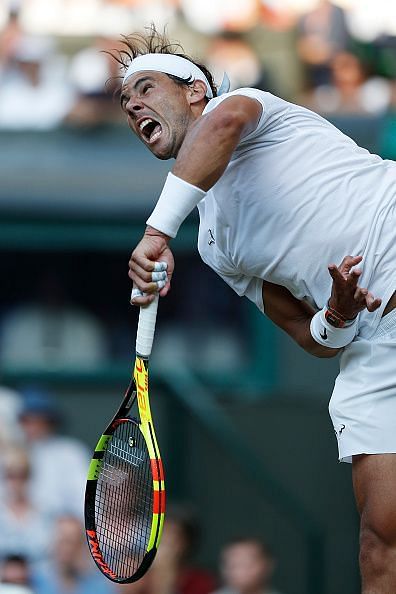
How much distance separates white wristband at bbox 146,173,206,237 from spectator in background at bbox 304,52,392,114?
635 cm

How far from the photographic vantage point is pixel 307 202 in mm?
4082

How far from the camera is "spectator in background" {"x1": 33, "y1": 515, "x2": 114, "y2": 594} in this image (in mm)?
7062

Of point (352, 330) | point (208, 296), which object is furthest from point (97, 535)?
point (208, 296)

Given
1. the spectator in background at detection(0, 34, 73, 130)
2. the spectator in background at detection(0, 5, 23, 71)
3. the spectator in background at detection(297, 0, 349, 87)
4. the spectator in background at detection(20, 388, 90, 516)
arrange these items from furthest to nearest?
the spectator in background at detection(297, 0, 349, 87) → the spectator in background at detection(0, 5, 23, 71) → the spectator in background at detection(0, 34, 73, 130) → the spectator in background at detection(20, 388, 90, 516)

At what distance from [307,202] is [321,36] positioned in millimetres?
7163

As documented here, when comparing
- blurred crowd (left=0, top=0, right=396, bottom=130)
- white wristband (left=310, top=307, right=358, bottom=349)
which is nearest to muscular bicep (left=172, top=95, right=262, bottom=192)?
white wristband (left=310, top=307, right=358, bottom=349)

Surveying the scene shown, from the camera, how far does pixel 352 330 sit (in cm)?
417

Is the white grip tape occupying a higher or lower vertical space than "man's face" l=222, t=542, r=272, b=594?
higher

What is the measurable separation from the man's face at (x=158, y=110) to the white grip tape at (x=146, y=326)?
1.64 ft

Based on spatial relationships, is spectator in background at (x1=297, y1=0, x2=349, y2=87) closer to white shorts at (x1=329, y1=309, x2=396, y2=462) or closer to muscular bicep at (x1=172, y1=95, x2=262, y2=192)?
white shorts at (x1=329, y1=309, x2=396, y2=462)

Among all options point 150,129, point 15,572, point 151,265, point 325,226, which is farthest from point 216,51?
point 151,265

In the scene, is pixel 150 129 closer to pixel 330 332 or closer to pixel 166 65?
pixel 166 65

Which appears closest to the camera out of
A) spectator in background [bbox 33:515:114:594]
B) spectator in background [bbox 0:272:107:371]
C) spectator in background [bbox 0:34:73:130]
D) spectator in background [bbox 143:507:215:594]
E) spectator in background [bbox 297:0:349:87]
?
spectator in background [bbox 33:515:114:594]

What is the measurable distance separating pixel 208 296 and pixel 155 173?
1096 mm
